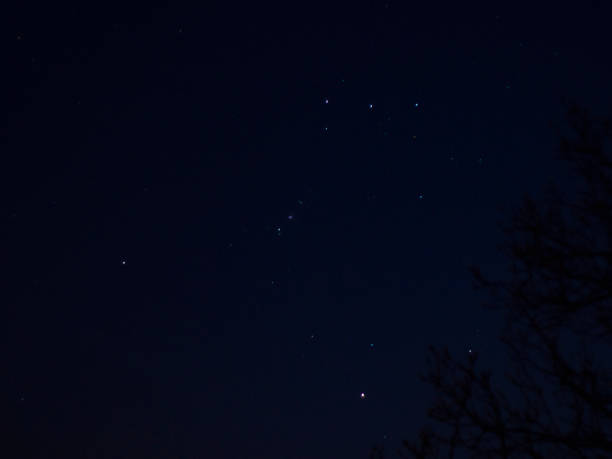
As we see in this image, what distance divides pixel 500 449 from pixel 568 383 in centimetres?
58

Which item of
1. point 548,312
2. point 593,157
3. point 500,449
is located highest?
point 593,157

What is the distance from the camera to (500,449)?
3.74 m

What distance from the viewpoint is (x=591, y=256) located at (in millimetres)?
3705

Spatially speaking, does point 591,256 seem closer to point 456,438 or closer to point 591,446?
point 591,446

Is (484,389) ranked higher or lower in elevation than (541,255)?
lower

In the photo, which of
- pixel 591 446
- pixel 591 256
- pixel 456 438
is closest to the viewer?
pixel 591 446

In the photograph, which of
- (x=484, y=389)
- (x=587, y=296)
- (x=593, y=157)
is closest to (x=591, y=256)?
(x=587, y=296)

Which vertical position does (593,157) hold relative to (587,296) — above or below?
above

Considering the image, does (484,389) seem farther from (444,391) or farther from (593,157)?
(593,157)

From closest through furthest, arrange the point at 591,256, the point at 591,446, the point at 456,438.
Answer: the point at 591,446, the point at 591,256, the point at 456,438

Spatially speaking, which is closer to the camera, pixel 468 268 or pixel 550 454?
pixel 550 454

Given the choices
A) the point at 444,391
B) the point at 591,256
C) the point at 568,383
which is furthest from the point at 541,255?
the point at 444,391

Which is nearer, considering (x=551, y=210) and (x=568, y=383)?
(x=568, y=383)

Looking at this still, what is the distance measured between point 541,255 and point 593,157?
0.80m
